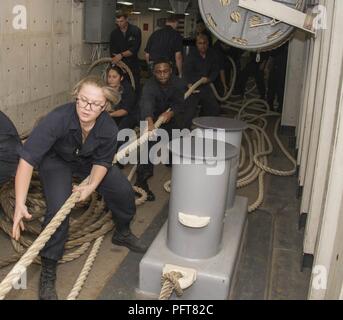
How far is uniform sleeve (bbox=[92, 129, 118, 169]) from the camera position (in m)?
2.37

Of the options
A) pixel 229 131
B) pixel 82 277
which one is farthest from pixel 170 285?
pixel 229 131

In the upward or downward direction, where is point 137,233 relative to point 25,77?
downward

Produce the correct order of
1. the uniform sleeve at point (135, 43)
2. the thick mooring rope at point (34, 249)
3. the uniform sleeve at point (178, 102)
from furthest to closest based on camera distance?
the uniform sleeve at point (135, 43)
the uniform sleeve at point (178, 102)
the thick mooring rope at point (34, 249)

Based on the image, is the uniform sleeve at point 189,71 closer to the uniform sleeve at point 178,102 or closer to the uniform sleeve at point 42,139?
the uniform sleeve at point 178,102

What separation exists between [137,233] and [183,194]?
932 mm

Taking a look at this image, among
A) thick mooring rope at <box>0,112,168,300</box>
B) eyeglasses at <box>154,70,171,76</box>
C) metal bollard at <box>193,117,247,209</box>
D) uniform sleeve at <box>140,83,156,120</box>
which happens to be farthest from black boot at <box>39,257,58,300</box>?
eyeglasses at <box>154,70,171,76</box>

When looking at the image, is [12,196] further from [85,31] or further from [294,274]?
[85,31]

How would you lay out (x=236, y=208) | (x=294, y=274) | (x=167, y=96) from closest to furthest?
(x=294, y=274) → (x=236, y=208) → (x=167, y=96)

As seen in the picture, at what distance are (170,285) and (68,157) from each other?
89cm

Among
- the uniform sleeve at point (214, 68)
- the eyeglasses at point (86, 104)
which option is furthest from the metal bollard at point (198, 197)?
the uniform sleeve at point (214, 68)

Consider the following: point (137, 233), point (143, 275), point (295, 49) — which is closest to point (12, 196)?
point (137, 233)

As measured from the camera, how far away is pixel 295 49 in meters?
5.54

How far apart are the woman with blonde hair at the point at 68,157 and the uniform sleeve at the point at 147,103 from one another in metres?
1.11

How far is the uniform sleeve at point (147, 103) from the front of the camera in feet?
11.9
